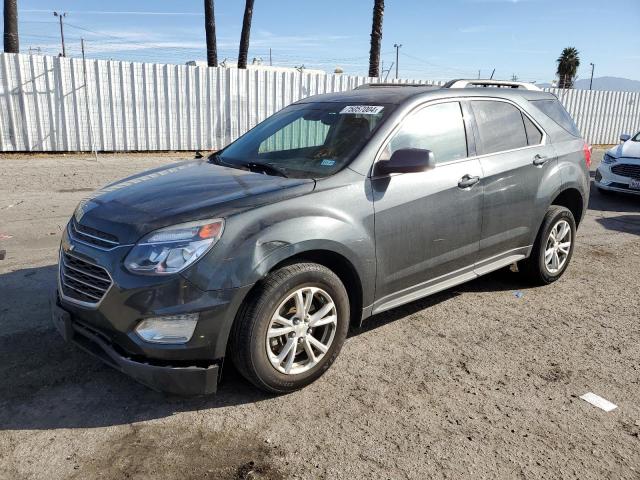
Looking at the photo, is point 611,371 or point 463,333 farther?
point 463,333

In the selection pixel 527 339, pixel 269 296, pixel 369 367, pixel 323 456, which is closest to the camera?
pixel 323 456

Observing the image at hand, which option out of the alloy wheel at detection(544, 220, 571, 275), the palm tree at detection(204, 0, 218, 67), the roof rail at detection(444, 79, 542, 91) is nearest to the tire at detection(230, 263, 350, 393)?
the roof rail at detection(444, 79, 542, 91)

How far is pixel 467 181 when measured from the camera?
419cm

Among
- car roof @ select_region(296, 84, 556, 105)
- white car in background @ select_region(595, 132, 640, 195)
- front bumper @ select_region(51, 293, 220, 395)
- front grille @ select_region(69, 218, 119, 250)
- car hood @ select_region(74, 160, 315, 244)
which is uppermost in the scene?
car roof @ select_region(296, 84, 556, 105)

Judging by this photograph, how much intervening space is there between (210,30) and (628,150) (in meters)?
14.2

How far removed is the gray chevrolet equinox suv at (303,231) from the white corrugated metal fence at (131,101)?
1077 centimetres

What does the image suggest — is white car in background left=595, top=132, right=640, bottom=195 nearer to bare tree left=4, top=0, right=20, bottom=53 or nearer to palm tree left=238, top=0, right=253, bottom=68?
bare tree left=4, top=0, right=20, bottom=53

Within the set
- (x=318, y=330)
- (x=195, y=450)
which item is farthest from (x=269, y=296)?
(x=195, y=450)

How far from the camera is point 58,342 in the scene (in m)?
3.88

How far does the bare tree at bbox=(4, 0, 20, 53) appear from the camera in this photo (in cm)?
1441

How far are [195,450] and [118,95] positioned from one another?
13.1 m

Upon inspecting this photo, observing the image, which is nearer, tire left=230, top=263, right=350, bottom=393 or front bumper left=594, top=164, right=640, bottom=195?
tire left=230, top=263, right=350, bottom=393

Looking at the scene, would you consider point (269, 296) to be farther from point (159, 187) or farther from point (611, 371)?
point (611, 371)

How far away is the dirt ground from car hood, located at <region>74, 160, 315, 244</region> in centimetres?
105
